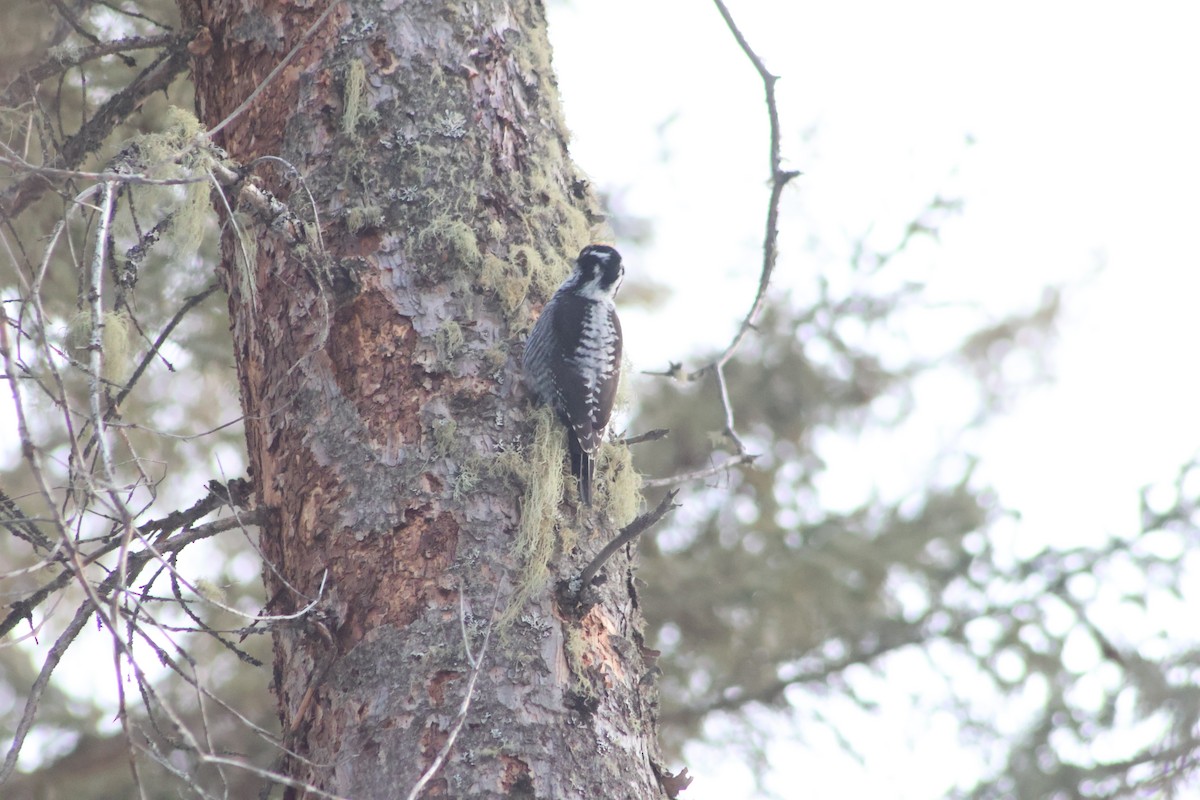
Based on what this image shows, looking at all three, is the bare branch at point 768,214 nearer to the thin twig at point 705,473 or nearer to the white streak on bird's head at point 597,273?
the thin twig at point 705,473

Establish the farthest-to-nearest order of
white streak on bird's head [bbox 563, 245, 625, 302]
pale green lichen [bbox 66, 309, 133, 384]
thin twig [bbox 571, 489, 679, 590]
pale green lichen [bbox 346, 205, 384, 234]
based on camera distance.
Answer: white streak on bird's head [bbox 563, 245, 625, 302] < pale green lichen [bbox 346, 205, 384, 234] < pale green lichen [bbox 66, 309, 133, 384] < thin twig [bbox 571, 489, 679, 590]

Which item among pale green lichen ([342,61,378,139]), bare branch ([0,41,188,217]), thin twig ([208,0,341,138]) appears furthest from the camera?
bare branch ([0,41,188,217])

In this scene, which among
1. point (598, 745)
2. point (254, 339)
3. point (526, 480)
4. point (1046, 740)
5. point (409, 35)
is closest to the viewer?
point (598, 745)

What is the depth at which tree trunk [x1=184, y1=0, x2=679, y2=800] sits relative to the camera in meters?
2.29

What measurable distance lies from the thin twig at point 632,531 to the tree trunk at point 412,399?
0.08m

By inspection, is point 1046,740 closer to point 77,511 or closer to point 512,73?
point 512,73

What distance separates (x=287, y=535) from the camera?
266 centimetres

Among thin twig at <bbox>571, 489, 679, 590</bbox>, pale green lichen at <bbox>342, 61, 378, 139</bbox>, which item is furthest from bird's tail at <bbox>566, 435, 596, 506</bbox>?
pale green lichen at <bbox>342, 61, 378, 139</bbox>

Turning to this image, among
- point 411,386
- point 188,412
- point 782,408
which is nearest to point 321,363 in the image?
point 411,386

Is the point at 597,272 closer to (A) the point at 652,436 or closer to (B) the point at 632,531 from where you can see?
(A) the point at 652,436

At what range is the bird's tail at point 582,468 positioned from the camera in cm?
281

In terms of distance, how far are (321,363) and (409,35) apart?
1060mm

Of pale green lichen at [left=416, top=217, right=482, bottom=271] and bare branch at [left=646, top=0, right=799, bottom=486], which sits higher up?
bare branch at [left=646, top=0, right=799, bottom=486]

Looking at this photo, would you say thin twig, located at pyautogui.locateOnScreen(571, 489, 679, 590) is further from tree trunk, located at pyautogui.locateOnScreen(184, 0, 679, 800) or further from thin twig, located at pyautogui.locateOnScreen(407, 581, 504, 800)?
thin twig, located at pyautogui.locateOnScreen(407, 581, 504, 800)
